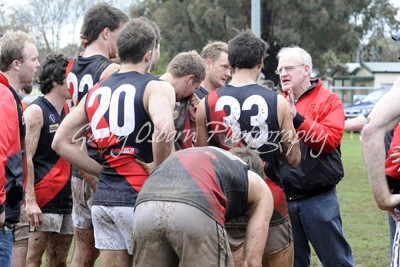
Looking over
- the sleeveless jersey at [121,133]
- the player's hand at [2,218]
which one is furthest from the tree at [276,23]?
the player's hand at [2,218]

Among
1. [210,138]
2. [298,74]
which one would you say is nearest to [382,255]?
[298,74]

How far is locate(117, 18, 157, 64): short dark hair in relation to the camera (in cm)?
515

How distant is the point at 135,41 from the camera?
515 centimetres

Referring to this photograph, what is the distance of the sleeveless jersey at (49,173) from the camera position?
6.60 m

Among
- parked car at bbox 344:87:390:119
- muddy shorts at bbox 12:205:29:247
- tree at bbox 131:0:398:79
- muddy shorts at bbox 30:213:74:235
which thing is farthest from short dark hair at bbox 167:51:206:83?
parked car at bbox 344:87:390:119

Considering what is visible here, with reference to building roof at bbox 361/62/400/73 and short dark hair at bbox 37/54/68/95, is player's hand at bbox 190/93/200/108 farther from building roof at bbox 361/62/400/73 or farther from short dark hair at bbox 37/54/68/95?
building roof at bbox 361/62/400/73

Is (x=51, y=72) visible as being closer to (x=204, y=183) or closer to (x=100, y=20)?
(x=100, y=20)

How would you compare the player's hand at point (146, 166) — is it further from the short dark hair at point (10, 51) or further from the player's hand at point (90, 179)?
the short dark hair at point (10, 51)

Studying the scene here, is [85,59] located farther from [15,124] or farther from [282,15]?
[282,15]

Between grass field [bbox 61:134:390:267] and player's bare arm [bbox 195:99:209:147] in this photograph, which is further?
grass field [bbox 61:134:390:267]

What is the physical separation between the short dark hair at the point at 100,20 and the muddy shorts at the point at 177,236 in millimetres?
2459

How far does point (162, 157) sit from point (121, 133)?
0.32 meters

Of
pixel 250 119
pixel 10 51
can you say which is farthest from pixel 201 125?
pixel 10 51

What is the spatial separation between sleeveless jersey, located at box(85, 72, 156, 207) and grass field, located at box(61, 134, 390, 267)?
412cm
